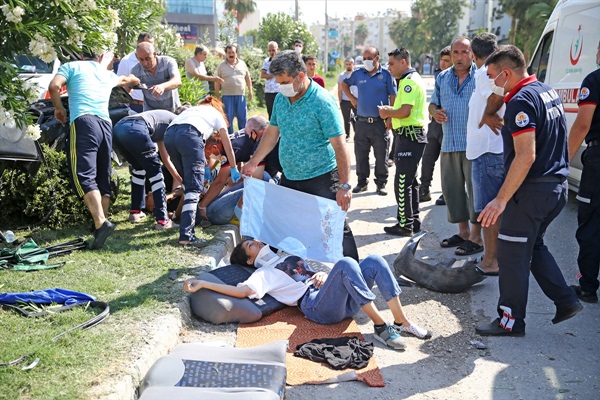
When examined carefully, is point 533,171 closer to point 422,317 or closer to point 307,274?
point 422,317

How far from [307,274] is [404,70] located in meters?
3.67

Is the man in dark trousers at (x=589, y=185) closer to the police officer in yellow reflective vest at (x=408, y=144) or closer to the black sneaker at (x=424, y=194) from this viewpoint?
the police officer in yellow reflective vest at (x=408, y=144)

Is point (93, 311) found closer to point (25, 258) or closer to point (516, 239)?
point (25, 258)

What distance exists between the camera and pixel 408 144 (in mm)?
7410

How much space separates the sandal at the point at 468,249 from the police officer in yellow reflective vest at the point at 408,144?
850 millimetres

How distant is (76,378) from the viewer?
356 centimetres

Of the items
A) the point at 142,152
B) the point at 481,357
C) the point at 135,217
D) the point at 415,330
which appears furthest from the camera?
the point at 135,217

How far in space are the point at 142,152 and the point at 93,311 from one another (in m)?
2.65

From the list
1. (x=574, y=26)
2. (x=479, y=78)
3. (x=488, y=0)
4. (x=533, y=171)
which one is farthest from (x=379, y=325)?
(x=488, y=0)

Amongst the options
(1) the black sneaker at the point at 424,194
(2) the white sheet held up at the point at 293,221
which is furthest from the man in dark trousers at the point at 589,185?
(1) the black sneaker at the point at 424,194

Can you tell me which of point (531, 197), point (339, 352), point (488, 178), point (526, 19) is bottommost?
point (339, 352)

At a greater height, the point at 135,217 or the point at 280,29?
the point at 280,29

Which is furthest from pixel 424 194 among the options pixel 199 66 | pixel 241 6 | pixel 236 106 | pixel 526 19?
pixel 241 6

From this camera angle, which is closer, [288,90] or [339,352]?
[339,352]
